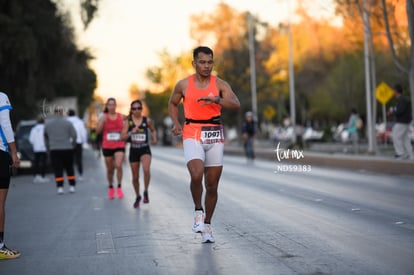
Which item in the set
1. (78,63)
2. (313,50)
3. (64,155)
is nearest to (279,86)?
(313,50)

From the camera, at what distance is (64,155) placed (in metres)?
16.7

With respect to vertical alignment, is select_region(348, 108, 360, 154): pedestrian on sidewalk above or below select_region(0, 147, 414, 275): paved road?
above

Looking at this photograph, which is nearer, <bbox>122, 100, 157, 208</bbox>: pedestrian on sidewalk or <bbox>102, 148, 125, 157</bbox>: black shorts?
<bbox>122, 100, 157, 208</bbox>: pedestrian on sidewalk

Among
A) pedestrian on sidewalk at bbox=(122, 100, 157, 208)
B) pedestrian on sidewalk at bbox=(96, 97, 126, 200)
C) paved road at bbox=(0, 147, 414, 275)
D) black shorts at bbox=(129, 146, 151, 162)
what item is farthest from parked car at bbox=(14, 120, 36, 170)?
black shorts at bbox=(129, 146, 151, 162)

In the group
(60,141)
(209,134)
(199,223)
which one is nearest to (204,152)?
(209,134)

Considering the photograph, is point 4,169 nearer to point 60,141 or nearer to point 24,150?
point 60,141

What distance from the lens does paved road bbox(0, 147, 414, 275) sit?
716 centimetres

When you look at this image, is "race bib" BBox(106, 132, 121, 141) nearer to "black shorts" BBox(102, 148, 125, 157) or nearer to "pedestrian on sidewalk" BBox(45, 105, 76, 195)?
"black shorts" BBox(102, 148, 125, 157)

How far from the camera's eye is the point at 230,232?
30.7ft

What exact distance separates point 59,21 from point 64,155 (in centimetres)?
1964

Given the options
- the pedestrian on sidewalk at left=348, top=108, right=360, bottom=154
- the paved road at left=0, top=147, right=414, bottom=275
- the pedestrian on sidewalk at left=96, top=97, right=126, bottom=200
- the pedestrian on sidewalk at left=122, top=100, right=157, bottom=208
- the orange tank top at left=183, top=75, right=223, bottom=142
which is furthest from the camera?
the pedestrian on sidewalk at left=348, top=108, right=360, bottom=154

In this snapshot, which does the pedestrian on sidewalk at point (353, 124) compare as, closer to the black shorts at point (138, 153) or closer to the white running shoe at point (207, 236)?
the black shorts at point (138, 153)

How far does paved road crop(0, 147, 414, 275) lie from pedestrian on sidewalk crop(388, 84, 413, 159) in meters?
5.09

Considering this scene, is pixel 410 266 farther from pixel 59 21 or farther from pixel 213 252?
pixel 59 21
